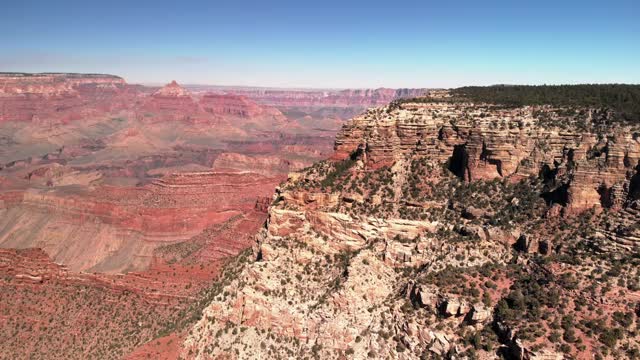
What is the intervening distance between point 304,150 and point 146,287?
143113mm

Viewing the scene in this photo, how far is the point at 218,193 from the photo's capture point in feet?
322

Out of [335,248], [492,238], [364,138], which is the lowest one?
[335,248]

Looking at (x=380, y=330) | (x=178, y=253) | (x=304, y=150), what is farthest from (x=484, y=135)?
(x=304, y=150)

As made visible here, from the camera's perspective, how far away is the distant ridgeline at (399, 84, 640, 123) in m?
39.7

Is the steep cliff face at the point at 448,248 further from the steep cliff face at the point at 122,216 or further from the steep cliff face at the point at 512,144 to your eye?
the steep cliff face at the point at 122,216

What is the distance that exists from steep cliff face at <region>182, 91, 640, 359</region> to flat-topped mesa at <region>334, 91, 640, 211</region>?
0.42ft

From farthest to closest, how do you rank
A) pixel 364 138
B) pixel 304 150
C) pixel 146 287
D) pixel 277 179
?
pixel 304 150 → pixel 277 179 → pixel 146 287 → pixel 364 138

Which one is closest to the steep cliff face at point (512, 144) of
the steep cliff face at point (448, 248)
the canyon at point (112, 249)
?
the steep cliff face at point (448, 248)

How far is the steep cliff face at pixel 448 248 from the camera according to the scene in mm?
29719

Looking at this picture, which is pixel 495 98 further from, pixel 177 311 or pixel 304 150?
pixel 304 150

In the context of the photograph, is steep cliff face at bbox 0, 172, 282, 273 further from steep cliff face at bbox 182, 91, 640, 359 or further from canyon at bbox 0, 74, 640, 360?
steep cliff face at bbox 182, 91, 640, 359

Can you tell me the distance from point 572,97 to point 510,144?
12035 mm

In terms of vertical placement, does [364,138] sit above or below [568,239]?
above

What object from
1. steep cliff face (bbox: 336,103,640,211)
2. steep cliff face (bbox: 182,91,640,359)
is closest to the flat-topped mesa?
steep cliff face (bbox: 336,103,640,211)
